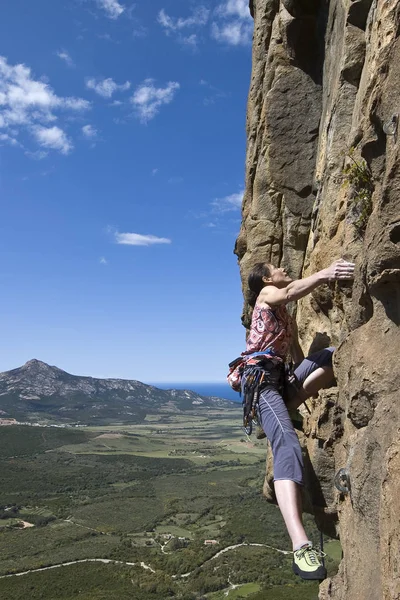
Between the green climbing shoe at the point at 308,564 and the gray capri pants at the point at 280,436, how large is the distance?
720 millimetres

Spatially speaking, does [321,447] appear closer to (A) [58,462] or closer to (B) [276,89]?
(B) [276,89]

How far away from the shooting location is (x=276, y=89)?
10289 mm

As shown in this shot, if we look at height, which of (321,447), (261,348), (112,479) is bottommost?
(112,479)

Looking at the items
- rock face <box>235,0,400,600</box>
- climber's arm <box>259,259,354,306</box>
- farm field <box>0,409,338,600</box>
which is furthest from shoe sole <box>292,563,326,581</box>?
farm field <box>0,409,338,600</box>

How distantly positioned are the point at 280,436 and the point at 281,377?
1.04 m

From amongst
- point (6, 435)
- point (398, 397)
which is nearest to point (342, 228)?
point (398, 397)

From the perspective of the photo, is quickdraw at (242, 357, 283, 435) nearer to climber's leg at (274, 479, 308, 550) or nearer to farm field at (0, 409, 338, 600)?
climber's leg at (274, 479, 308, 550)

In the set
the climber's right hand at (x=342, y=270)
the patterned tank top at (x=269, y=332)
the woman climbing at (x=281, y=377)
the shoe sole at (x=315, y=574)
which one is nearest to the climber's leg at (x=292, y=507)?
the woman climbing at (x=281, y=377)

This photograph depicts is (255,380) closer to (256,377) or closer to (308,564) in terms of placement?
(256,377)

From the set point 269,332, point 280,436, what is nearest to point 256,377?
point 269,332

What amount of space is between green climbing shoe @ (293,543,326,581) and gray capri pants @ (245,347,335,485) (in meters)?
0.72

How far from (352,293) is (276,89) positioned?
6.02 meters

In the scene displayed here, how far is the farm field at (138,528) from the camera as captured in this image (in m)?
57.1

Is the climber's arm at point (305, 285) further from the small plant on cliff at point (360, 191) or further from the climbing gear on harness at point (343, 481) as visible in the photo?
the climbing gear on harness at point (343, 481)
